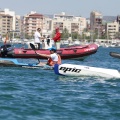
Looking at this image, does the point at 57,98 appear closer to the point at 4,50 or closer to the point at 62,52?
the point at 4,50

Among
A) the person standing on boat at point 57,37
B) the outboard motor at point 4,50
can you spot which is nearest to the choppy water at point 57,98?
the outboard motor at point 4,50

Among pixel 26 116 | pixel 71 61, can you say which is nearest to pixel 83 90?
pixel 26 116

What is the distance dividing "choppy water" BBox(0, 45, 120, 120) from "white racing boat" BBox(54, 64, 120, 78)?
25 centimetres

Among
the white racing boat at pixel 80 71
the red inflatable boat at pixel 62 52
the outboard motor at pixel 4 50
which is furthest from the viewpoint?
→ the red inflatable boat at pixel 62 52

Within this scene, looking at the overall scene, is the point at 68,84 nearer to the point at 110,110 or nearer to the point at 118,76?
the point at 118,76

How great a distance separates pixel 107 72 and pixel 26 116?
839cm

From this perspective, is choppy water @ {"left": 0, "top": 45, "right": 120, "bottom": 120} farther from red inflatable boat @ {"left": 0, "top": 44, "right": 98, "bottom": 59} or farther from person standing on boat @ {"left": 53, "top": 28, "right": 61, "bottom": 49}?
person standing on boat @ {"left": 53, "top": 28, "right": 61, "bottom": 49}

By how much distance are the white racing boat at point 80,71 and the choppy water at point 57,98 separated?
0.81 ft

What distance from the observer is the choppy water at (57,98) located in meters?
12.2

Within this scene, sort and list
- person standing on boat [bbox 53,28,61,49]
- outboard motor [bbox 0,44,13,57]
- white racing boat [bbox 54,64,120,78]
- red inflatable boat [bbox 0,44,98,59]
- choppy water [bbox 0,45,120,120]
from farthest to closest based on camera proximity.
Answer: red inflatable boat [bbox 0,44,98,59] < person standing on boat [bbox 53,28,61,49] < outboard motor [bbox 0,44,13,57] < white racing boat [bbox 54,64,120,78] < choppy water [bbox 0,45,120,120]

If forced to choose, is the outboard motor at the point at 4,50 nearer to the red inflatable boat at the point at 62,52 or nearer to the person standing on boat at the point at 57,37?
the red inflatable boat at the point at 62,52

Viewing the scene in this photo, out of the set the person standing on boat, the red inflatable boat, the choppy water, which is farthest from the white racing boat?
the person standing on boat

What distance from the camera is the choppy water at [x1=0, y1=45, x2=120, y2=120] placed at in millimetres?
12242

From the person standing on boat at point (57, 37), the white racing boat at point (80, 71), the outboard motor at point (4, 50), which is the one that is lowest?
the white racing boat at point (80, 71)
